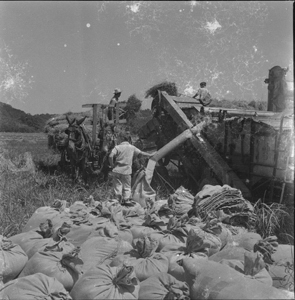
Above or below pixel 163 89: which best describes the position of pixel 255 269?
below

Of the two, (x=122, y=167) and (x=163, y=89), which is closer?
(x=122, y=167)

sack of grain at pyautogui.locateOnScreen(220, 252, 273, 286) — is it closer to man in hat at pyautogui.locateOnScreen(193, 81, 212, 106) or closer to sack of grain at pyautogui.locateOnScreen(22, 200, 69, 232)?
sack of grain at pyautogui.locateOnScreen(22, 200, 69, 232)

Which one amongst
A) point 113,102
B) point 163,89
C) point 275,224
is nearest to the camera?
point 275,224

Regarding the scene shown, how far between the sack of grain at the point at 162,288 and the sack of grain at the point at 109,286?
0.06 meters

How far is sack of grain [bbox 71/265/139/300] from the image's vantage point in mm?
2559

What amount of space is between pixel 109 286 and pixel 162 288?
0.35 metres

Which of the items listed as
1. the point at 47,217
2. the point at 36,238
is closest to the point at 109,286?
the point at 36,238

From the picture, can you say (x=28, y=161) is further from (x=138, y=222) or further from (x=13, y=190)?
(x=138, y=222)

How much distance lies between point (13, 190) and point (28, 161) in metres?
3.20

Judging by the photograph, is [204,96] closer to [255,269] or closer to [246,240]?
[246,240]

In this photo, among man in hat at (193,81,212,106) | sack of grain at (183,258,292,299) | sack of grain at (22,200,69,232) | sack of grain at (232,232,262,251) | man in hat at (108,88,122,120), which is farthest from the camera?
man in hat at (108,88,122,120)

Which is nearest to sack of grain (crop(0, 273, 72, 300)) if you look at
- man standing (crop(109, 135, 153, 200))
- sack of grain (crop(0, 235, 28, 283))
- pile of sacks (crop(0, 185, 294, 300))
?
pile of sacks (crop(0, 185, 294, 300))

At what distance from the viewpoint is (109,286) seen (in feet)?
8.54

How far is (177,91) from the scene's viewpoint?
828cm
